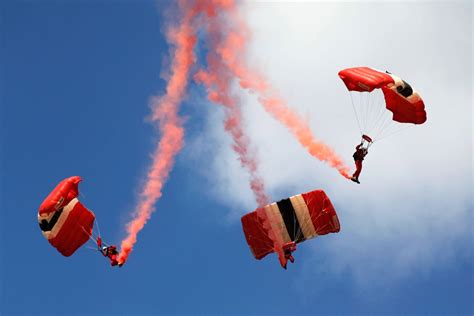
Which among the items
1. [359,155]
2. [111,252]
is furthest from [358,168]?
[111,252]

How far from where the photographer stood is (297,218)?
41781 millimetres

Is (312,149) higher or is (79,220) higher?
(312,149)

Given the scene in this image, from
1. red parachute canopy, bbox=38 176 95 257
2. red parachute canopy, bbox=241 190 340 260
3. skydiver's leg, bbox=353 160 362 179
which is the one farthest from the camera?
red parachute canopy, bbox=241 190 340 260

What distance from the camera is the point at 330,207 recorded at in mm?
41688

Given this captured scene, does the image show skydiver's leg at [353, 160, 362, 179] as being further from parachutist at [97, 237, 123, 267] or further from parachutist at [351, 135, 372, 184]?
parachutist at [97, 237, 123, 267]

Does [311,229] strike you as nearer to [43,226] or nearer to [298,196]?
[298,196]

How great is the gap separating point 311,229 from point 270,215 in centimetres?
194

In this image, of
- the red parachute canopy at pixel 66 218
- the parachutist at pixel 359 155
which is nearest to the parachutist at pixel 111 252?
the red parachute canopy at pixel 66 218

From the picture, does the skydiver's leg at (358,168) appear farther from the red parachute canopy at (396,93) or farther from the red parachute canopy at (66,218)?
the red parachute canopy at (66,218)

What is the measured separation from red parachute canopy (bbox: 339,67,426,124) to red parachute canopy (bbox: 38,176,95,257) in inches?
472

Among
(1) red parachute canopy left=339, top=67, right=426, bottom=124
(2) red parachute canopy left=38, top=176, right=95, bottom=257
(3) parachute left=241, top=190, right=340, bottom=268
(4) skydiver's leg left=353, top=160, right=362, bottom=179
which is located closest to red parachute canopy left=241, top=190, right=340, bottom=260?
(3) parachute left=241, top=190, right=340, bottom=268

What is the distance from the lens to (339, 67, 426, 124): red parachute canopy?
125 ft

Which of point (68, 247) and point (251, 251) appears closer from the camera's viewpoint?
point (68, 247)

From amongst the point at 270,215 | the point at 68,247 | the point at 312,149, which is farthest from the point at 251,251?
the point at 68,247
